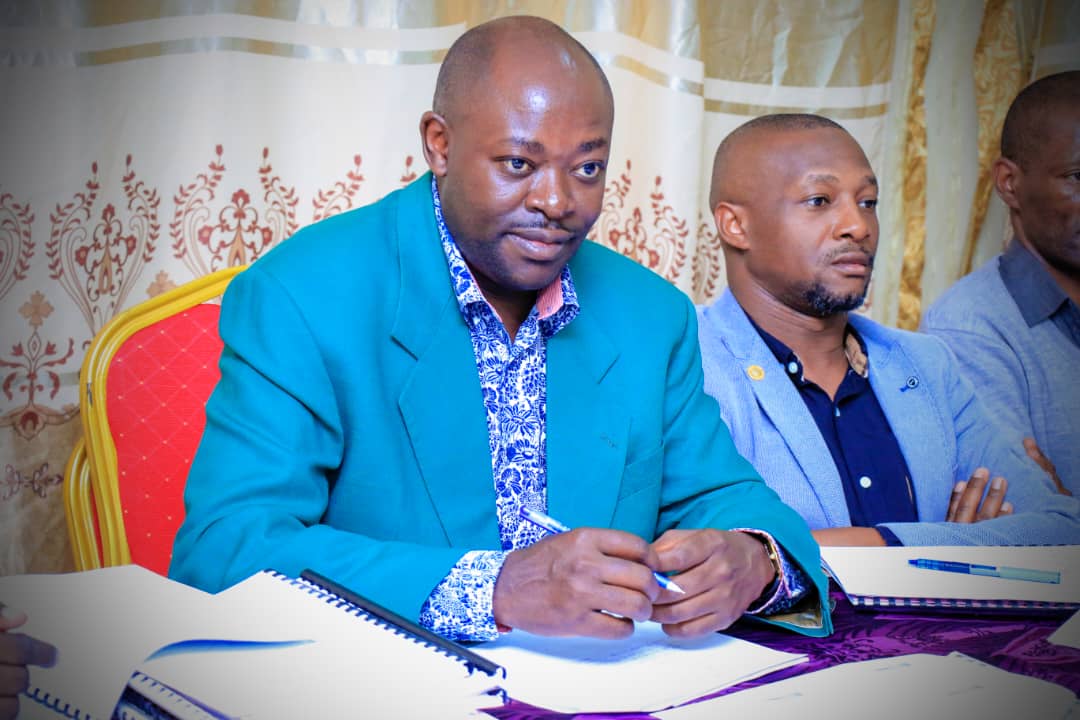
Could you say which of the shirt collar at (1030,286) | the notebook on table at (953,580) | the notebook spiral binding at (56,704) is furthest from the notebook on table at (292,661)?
the shirt collar at (1030,286)

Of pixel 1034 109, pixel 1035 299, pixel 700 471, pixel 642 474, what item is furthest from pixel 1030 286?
pixel 642 474

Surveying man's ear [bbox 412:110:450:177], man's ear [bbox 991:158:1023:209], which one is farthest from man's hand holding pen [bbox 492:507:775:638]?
man's ear [bbox 991:158:1023:209]

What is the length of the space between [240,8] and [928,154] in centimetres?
230

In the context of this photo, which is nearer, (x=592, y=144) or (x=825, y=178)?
(x=592, y=144)

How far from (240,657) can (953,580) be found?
3.02 ft

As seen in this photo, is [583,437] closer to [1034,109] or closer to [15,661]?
[15,661]

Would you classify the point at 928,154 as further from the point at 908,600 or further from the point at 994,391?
the point at 908,600

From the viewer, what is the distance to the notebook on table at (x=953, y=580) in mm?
1277

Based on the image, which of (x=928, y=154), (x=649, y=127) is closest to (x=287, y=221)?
(x=649, y=127)

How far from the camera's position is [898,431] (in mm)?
2307

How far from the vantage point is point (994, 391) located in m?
2.68

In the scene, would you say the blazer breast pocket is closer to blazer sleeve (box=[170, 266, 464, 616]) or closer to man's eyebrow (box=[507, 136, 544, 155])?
blazer sleeve (box=[170, 266, 464, 616])

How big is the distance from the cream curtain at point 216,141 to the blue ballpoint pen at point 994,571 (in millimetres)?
1676

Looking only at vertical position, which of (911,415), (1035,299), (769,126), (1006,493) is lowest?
(1006,493)
